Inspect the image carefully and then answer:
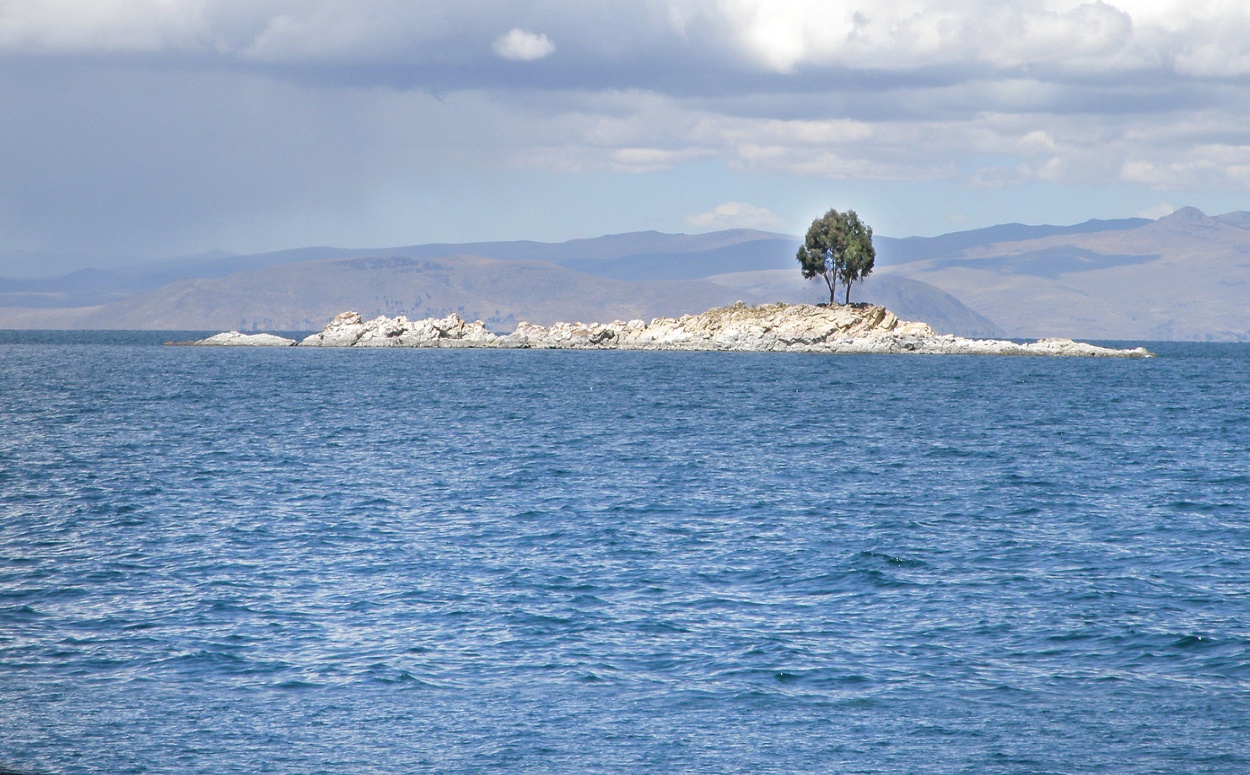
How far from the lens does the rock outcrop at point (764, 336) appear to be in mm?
174000

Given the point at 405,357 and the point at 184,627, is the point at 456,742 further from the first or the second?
the point at 405,357

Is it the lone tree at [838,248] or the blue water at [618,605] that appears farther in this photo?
the lone tree at [838,248]

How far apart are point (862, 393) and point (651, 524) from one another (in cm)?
6338

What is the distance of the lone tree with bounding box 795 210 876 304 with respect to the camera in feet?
562

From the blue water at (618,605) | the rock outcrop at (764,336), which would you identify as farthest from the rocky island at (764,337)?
the blue water at (618,605)

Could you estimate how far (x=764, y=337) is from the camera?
583 feet

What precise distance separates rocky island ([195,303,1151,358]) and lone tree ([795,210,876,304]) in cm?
558

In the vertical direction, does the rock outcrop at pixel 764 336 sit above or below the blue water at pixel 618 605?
above

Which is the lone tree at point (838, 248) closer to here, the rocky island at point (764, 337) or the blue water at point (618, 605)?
the rocky island at point (764, 337)

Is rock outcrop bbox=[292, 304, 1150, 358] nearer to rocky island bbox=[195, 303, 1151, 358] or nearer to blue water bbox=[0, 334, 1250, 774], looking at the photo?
rocky island bbox=[195, 303, 1151, 358]

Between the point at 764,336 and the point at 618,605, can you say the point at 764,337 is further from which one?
the point at 618,605

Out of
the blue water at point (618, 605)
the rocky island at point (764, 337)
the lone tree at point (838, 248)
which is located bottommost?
the blue water at point (618, 605)

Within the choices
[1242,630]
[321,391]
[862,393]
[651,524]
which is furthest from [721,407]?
[1242,630]

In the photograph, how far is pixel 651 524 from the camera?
36.1 meters
